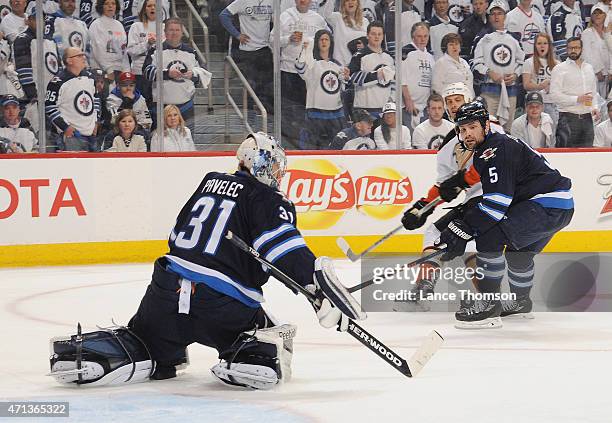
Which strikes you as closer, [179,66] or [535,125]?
[179,66]

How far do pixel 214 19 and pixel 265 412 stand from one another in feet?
16.9

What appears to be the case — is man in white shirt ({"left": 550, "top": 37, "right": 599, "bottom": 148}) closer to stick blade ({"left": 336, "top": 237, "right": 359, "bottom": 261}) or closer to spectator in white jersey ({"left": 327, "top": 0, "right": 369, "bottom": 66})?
spectator in white jersey ({"left": 327, "top": 0, "right": 369, "bottom": 66})

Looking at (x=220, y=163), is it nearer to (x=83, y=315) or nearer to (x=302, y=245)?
(x=83, y=315)

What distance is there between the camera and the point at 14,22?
25.5 ft

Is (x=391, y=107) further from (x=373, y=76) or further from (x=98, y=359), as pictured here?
(x=98, y=359)

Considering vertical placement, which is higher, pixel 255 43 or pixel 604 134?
pixel 255 43

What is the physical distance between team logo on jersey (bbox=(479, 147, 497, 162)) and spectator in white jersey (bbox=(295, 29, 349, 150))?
3242 mm

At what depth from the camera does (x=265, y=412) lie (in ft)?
11.4

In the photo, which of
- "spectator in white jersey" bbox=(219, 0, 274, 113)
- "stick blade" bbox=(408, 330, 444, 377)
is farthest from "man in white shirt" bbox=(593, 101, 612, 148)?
"stick blade" bbox=(408, 330, 444, 377)

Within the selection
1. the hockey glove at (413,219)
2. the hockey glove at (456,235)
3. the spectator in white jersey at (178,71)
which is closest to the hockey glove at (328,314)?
the hockey glove at (456,235)

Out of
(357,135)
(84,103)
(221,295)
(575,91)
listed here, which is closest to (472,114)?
(221,295)

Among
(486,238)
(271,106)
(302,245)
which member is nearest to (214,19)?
(271,106)

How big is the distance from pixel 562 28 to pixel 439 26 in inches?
40.8

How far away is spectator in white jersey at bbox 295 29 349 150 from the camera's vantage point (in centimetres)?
845
